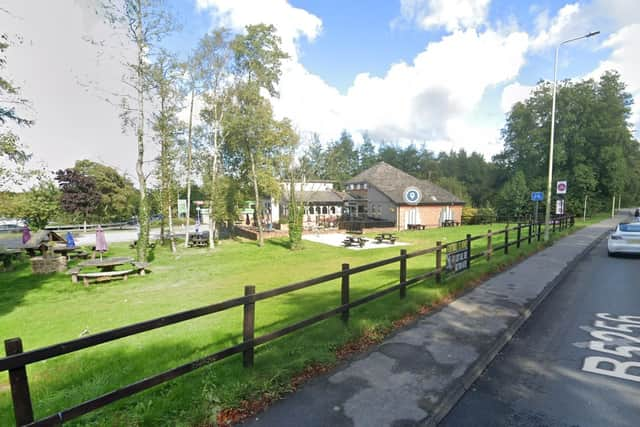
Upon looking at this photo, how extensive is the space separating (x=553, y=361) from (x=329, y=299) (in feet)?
14.9

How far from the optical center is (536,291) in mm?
7680

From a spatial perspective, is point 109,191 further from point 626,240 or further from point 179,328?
point 626,240

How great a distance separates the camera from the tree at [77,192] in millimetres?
38125

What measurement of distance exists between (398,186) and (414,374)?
33.8 metres

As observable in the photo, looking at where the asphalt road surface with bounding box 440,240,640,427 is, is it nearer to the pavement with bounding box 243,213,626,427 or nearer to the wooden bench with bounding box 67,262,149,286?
the pavement with bounding box 243,213,626,427

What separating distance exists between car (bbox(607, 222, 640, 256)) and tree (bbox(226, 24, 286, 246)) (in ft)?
59.3

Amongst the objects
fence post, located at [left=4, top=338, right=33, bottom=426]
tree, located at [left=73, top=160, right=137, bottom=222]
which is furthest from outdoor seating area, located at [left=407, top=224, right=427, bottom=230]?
tree, located at [left=73, top=160, right=137, bottom=222]

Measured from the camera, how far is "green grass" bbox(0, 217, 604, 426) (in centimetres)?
339

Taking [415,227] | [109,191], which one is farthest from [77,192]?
[415,227]

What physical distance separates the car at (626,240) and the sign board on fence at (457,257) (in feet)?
26.6

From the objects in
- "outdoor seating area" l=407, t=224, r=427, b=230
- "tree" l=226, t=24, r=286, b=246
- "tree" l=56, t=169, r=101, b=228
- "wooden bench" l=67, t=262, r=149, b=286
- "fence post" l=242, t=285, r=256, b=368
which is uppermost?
"tree" l=226, t=24, r=286, b=246

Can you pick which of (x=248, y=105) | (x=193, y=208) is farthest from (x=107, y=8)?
(x=193, y=208)

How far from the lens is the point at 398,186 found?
36.3 m

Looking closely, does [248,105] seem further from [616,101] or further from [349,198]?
[616,101]
